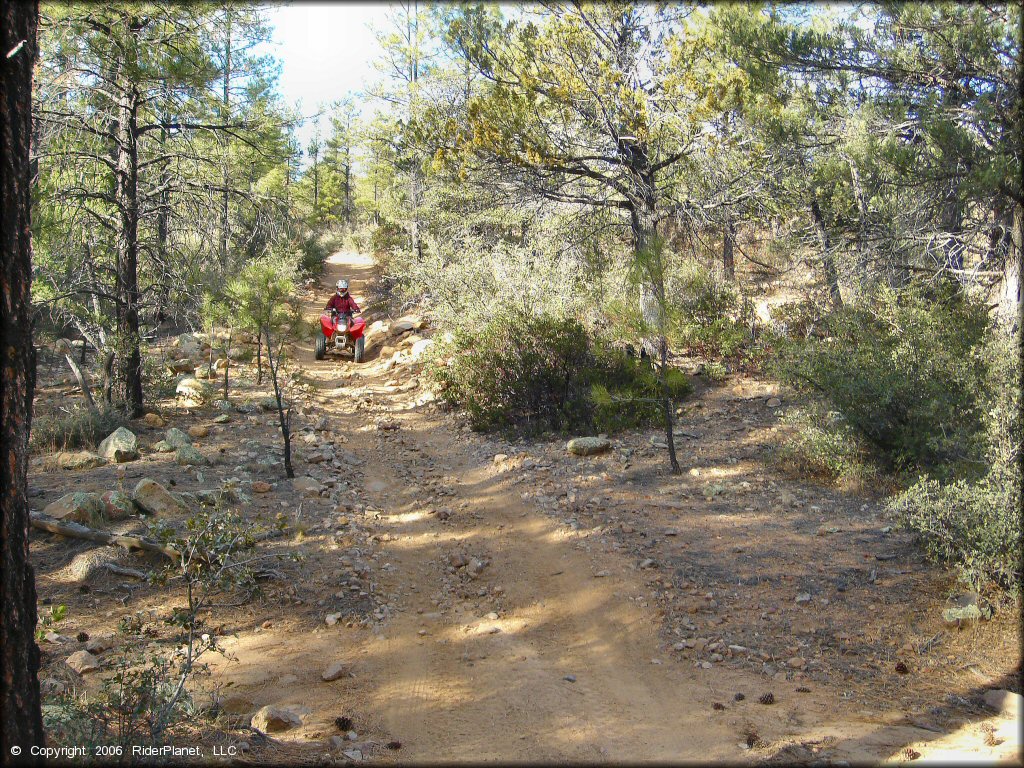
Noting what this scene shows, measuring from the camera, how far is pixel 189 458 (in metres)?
7.82

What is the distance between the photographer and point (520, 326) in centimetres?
1009

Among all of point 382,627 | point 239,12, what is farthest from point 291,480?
point 239,12

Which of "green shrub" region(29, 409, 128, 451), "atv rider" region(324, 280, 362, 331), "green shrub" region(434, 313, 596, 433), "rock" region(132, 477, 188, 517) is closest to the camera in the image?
"rock" region(132, 477, 188, 517)

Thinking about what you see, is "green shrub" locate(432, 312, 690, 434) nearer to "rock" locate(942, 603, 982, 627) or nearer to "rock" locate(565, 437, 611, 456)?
"rock" locate(565, 437, 611, 456)

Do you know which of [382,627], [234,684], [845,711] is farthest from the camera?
[382,627]

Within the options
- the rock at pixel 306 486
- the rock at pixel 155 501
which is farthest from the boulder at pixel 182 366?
the rock at pixel 155 501

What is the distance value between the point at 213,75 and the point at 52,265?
3.74m

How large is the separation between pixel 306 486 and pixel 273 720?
404cm

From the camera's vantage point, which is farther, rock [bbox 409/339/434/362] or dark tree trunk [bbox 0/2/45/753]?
rock [bbox 409/339/434/362]

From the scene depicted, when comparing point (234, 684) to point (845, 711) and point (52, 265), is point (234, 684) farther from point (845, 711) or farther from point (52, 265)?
point (52, 265)

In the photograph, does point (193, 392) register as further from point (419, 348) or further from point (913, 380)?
point (913, 380)

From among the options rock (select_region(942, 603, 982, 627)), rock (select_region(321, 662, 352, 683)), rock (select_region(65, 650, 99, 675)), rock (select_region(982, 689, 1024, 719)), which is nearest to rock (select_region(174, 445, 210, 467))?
rock (select_region(65, 650, 99, 675))

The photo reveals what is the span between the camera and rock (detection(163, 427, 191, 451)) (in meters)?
8.31

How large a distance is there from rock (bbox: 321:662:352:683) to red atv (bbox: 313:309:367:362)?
1179 centimetres
